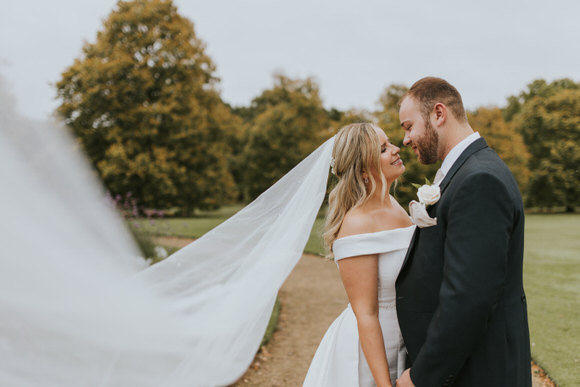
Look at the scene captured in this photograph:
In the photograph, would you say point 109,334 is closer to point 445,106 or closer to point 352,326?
point 352,326

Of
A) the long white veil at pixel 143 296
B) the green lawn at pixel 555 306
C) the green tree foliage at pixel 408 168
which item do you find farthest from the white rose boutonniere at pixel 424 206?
the green tree foliage at pixel 408 168

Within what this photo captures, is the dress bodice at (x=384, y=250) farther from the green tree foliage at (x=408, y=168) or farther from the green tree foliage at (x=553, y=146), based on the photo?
the green tree foliage at (x=553, y=146)

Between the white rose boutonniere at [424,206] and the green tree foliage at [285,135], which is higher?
the green tree foliage at [285,135]

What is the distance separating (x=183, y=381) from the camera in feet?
12.1

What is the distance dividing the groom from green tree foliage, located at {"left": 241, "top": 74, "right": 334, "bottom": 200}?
2571 cm

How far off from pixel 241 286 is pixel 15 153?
115 inches

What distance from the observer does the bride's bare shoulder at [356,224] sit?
2.36 m

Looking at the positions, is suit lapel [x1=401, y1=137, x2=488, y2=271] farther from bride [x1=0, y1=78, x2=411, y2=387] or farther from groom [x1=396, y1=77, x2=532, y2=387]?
bride [x1=0, y1=78, x2=411, y2=387]

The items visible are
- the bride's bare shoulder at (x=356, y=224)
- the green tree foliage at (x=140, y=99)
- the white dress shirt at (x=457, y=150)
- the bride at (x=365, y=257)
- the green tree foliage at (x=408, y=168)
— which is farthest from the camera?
the green tree foliage at (x=140, y=99)

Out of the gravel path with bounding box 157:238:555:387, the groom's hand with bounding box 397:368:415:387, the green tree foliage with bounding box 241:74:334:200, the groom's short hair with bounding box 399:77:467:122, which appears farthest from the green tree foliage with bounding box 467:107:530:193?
the groom's hand with bounding box 397:368:415:387

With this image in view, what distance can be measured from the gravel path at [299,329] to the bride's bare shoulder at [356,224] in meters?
1.22

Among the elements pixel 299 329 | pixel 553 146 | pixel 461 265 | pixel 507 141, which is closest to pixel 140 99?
pixel 299 329

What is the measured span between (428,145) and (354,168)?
2.09ft

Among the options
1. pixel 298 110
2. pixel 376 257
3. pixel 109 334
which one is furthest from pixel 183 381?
pixel 298 110
